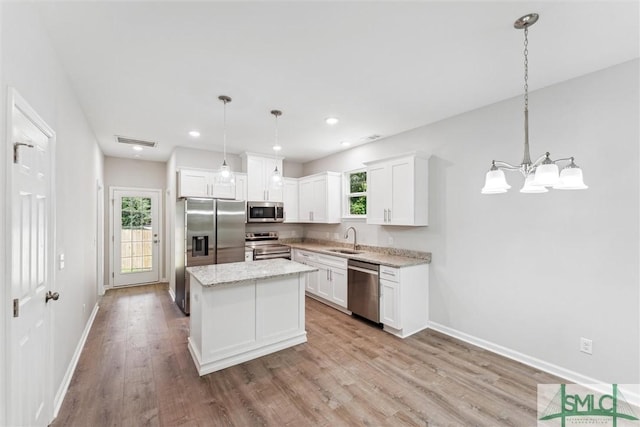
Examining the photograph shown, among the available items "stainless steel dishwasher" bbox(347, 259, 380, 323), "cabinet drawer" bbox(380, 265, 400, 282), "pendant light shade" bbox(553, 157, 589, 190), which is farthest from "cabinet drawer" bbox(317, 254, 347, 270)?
"pendant light shade" bbox(553, 157, 589, 190)

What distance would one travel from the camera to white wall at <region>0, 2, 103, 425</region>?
4.81ft

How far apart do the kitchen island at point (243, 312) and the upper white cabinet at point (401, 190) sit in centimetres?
155

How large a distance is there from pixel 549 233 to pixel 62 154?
457 cm

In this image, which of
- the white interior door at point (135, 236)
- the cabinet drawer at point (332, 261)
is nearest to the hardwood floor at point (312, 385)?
the cabinet drawer at point (332, 261)

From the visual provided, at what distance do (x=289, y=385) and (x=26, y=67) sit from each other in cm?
293

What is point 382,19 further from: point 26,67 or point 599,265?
point 599,265

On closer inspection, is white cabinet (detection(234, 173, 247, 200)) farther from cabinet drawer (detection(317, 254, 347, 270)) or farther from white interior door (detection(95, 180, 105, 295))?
white interior door (detection(95, 180, 105, 295))

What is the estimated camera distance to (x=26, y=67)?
5.32 ft

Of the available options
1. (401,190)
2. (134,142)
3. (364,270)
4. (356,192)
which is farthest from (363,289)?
(134,142)

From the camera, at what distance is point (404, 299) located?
140 inches

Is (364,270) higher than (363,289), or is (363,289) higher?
(364,270)

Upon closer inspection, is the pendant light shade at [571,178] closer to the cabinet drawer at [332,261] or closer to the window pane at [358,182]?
the cabinet drawer at [332,261]

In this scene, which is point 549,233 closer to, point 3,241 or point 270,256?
point 3,241

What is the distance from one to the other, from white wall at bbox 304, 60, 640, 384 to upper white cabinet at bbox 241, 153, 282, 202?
3.10 m
